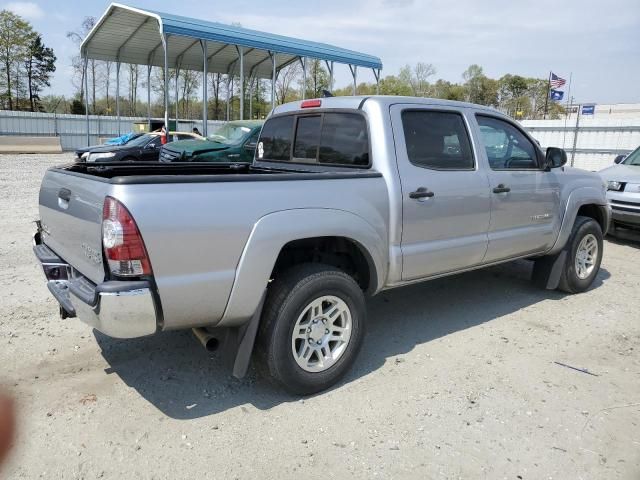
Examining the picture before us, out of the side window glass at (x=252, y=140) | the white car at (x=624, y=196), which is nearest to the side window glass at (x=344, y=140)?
the white car at (x=624, y=196)

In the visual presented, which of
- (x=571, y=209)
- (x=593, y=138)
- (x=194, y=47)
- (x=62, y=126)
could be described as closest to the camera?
(x=571, y=209)

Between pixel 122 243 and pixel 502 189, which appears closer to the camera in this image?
pixel 122 243

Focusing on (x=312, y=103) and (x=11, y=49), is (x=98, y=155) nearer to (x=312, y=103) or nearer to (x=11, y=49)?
(x=312, y=103)

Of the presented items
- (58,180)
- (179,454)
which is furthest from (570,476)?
(58,180)

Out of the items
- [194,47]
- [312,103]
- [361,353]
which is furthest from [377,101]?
[194,47]

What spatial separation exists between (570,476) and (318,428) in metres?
1.38

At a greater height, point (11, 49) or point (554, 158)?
point (11, 49)

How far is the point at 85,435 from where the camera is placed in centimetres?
Answer: 289

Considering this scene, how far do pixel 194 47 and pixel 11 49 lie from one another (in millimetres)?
25382

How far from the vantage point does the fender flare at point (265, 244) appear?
9.72 feet

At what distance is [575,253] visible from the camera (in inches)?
218

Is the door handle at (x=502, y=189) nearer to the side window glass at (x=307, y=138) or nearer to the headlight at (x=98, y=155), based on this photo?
the side window glass at (x=307, y=138)

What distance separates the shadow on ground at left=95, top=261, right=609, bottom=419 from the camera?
11.0ft

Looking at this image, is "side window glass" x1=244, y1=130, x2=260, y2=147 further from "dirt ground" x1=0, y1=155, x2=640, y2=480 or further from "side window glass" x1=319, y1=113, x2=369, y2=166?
"side window glass" x1=319, y1=113, x2=369, y2=166
